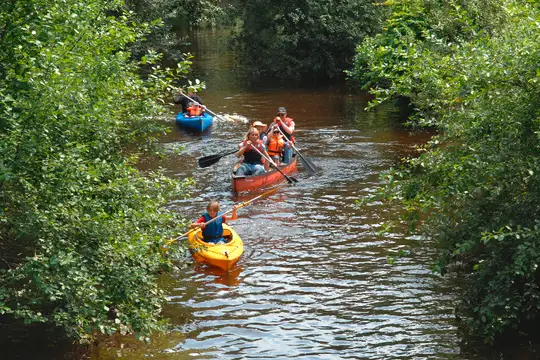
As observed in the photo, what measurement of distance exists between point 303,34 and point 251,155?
15.1 metres

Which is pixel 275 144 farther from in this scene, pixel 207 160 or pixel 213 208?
pixel 213 208

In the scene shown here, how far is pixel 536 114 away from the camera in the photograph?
26.0 ft

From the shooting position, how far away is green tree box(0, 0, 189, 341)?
7.09 metres

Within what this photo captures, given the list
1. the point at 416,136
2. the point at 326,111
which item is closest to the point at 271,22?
the point at 326,111

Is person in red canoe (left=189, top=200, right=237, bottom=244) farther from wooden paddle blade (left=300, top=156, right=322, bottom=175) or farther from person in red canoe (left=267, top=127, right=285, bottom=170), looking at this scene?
person in red canoe (left=267, top=127, right=285, bottom=170)

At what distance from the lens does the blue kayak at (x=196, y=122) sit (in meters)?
22.2

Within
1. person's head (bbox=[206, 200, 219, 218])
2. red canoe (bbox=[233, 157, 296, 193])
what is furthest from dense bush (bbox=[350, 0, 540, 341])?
red canoe (bbox=[233, 157, 296, 193])

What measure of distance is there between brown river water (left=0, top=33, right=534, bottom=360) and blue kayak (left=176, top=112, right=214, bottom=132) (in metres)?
3.23

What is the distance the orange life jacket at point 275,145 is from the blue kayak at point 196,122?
4549 mm

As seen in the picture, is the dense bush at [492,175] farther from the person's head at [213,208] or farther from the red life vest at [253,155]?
the red life vest at [253,155]

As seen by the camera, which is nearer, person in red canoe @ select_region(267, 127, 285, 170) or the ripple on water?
the ripple on water

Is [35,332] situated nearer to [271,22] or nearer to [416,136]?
[416,136]

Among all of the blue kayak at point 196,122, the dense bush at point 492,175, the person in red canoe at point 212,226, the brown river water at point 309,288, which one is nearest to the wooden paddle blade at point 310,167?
the brown river water at point 309,288

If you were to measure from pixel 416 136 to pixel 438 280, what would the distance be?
441 inches
